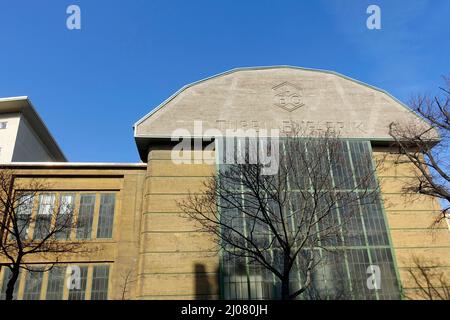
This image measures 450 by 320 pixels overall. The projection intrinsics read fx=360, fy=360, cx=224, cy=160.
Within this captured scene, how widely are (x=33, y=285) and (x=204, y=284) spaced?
27.5 ft

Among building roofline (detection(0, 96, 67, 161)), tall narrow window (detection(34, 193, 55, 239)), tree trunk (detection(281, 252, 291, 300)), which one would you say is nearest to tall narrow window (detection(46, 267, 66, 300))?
tall narrow window (detection(34, 193, 55, 239))

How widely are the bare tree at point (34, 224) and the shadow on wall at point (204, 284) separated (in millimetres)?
6251

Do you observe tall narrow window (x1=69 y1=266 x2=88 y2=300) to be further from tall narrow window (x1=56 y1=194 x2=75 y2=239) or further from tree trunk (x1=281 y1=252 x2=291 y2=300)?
tree trunk (x1=281 y1=252 x2=291 y2=300)

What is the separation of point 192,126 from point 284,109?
5.29 metres

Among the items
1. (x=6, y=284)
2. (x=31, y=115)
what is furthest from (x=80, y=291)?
(x=31, y=115)

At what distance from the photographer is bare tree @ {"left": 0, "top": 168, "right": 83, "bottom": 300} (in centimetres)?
1747

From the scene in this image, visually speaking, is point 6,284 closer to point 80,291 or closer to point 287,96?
point 80,291

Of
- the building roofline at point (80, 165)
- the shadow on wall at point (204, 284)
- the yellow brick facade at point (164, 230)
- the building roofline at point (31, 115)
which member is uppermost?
the building roofline at point (31, 115)

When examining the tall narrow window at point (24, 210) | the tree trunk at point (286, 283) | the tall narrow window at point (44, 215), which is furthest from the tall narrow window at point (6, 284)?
the tree trunk at point (286, 283)

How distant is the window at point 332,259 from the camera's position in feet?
53.4

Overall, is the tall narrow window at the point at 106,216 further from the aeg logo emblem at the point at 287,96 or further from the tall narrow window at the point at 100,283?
the aeg logo emblem at the point at 287,96

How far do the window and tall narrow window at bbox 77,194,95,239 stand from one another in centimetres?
727

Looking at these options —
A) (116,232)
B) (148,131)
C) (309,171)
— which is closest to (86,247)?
(116,232)
